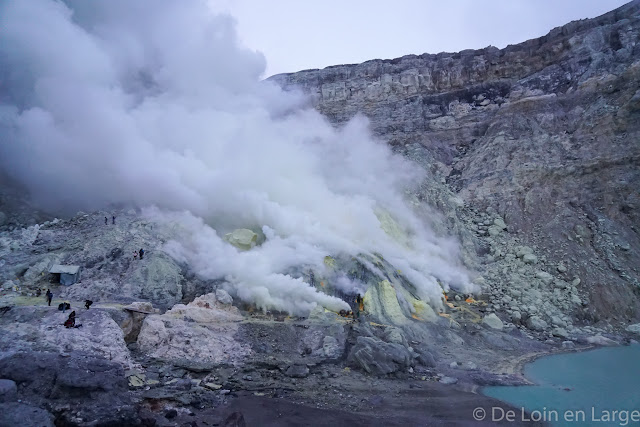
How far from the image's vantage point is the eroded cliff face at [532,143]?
25953 mm

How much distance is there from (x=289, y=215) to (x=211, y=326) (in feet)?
36.3

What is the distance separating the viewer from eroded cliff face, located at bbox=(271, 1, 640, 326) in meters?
26.0

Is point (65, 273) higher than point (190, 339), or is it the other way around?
point (65, 273)

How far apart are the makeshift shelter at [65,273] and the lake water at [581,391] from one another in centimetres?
1799

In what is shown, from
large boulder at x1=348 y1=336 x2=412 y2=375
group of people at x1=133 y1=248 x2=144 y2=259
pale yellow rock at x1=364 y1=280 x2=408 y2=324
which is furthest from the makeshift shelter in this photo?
pale yellow rock at x1=364 y1=280 x2=408 y2=324

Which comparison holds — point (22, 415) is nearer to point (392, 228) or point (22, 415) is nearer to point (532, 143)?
point (392, 228)

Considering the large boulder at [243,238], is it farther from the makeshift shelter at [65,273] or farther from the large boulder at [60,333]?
the large boulder at [60,333]

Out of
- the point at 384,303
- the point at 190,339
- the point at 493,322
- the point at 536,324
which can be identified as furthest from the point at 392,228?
the point at 190,339

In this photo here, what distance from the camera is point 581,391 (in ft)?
46.8

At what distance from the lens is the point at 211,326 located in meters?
16.3

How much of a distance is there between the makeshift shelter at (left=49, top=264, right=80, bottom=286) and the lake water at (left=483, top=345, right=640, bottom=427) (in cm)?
1799

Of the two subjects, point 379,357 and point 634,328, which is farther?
point 634,328

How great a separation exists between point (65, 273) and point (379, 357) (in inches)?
574

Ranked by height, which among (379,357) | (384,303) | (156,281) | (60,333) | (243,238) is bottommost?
(379,357)
